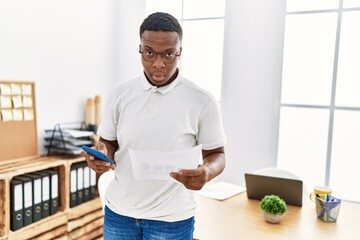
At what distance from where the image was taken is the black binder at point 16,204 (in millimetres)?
2199

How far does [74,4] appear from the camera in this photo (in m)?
2.95

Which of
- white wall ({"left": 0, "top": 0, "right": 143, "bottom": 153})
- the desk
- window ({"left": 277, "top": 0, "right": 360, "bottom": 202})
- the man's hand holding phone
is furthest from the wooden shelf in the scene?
window ({"left": 277, "top": 0, "right": 360, "bottom": 202})

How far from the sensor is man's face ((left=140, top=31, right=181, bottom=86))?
46.4 inches

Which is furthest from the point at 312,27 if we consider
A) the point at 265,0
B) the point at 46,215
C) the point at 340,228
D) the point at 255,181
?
the point at 46,215

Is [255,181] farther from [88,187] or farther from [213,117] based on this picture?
[88,187]

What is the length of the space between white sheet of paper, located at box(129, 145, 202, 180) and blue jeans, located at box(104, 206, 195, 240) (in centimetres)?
17

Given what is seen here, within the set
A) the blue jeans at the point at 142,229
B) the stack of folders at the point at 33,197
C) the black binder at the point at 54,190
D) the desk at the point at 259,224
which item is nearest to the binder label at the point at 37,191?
the stack of folders at the point at 33,197

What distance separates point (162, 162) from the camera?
111cm

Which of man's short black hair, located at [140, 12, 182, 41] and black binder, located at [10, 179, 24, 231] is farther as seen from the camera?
black binder, located at [10, 179, 24, 231]

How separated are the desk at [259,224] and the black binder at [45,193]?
3.64 feet

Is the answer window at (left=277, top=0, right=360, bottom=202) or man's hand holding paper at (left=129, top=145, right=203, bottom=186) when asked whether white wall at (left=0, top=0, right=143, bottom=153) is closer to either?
window at (left=277, top=0, right=360, bottom=202)

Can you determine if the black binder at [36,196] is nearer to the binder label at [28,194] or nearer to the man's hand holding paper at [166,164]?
the binder label at [28,194]

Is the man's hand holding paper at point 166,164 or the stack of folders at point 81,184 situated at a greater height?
the man's hand holding paper at point 166,164

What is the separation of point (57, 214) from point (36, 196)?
0.25 meters
